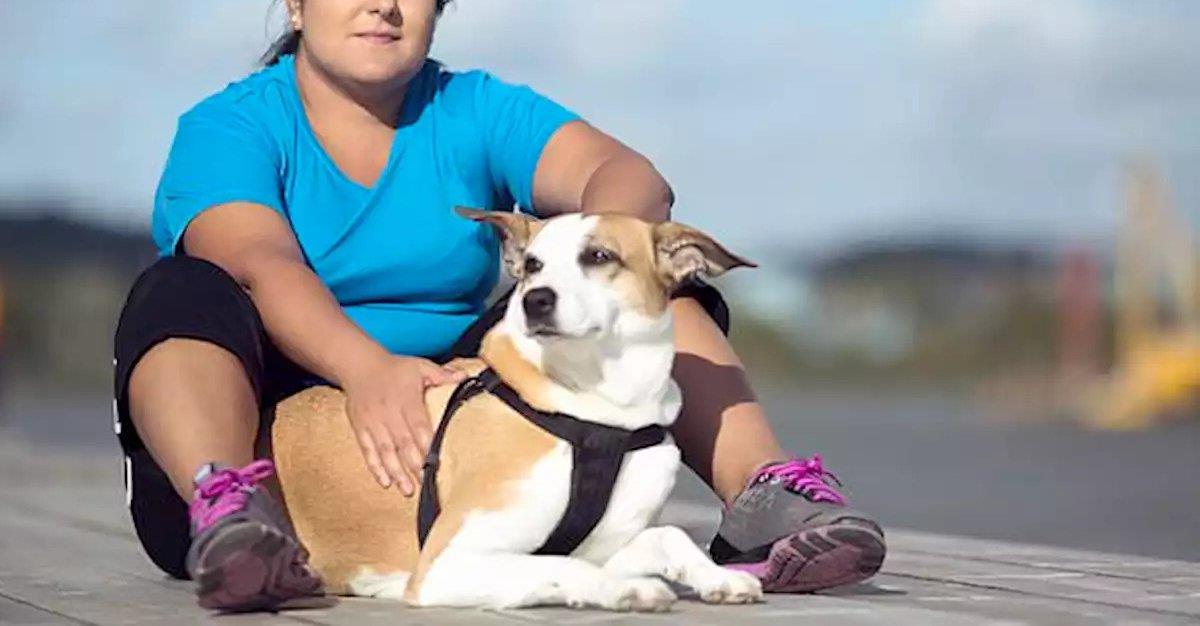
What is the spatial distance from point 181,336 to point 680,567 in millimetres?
1041

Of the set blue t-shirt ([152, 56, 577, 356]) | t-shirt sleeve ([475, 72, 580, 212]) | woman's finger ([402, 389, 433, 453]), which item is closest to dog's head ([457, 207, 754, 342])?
woman's finger ([402, 389, 433, 453])

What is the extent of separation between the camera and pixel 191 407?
432 centimetres

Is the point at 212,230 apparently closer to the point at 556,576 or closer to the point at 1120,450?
the point at 556,576

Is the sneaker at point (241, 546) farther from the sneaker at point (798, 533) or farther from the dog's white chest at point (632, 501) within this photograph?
the sneaker at point (798, 533)

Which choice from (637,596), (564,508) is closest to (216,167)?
(564,508)

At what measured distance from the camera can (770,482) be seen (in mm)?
4551

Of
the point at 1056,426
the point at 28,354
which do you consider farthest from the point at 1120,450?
the point at 28,354

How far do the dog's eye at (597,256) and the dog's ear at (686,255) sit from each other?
0.40 ft

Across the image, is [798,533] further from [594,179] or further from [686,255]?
[594,179]

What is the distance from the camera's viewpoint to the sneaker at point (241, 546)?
397 centimetres

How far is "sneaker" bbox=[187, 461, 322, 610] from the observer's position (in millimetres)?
3975

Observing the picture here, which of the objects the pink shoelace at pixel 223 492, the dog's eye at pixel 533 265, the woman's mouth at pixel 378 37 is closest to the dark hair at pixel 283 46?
the woman's mouth at pixel 378 37

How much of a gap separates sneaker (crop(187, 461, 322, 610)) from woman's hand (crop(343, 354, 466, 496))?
0.26 metres

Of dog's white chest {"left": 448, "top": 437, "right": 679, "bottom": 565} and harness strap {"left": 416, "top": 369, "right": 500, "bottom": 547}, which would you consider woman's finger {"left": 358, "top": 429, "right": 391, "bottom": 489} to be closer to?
harness strap {"left": 416, "top": 369, "right": 500, "bottom": 547}
